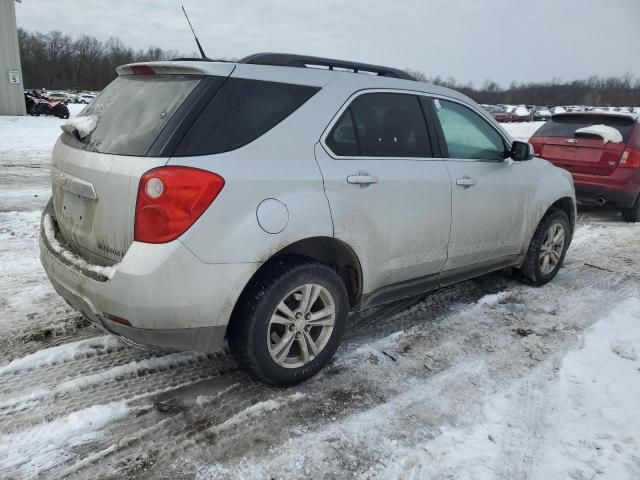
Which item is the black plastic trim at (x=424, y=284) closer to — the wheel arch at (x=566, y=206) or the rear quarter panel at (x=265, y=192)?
the rear quarter panel at (x=265, y=192)

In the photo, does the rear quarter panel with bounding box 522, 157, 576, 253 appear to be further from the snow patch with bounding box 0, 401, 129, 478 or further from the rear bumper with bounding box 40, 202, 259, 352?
the snow patch with bounding box 0, 401, 129, 478

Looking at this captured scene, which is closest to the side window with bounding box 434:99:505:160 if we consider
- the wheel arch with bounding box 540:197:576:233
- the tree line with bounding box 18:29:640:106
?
the wheel arch with bounding box 540:197:576:233

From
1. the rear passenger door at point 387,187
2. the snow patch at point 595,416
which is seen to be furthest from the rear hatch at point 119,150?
the snow patch at point 595,416

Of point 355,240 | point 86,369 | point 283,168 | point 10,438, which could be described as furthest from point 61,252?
point 355,240

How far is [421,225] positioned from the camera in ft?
11.0

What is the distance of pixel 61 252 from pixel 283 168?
135cm

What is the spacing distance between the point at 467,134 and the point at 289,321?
2.13 metres

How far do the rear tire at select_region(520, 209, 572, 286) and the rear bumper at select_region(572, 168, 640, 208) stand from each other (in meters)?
3.03

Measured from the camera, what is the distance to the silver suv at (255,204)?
2367mm

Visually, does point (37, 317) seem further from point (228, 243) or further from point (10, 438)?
point (228, 243)

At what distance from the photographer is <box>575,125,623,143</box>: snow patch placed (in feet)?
24.3

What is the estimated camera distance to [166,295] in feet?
7.70

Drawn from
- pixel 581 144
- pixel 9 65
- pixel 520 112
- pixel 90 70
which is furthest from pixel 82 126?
pixel 90 70

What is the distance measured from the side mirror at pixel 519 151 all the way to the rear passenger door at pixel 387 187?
94 cm
